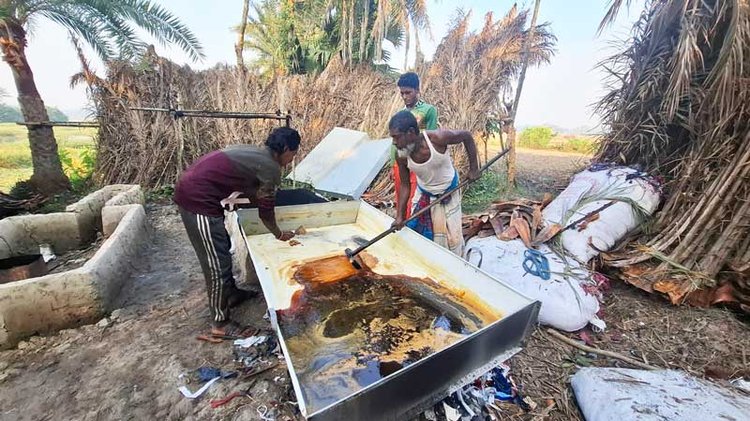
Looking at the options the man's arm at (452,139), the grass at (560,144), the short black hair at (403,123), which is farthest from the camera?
the grass at (560,144)

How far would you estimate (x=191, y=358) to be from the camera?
2.23 metres

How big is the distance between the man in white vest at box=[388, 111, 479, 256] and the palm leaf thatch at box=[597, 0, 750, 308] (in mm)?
1650

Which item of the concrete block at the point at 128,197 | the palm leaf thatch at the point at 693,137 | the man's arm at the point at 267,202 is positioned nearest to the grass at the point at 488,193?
the palm leaf thatch at the point at 693,137

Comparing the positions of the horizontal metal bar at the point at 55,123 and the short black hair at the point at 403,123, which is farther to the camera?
the horizontal metal bar at the point at 55,123

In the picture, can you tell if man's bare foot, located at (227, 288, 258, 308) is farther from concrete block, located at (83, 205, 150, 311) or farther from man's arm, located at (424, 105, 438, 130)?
man's arm, located at (424, 105, 438, 130)

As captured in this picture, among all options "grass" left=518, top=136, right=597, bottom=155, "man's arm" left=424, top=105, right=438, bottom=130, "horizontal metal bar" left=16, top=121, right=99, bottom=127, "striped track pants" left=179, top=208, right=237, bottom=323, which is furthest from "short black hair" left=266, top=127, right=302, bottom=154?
"grass" left=518, top=136, right=597, bottom=155

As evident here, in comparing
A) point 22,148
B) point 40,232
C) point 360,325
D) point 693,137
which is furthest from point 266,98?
point 22,148

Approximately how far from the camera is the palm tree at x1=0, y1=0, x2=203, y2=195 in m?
5.22

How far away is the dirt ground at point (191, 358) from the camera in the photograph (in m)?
1.88

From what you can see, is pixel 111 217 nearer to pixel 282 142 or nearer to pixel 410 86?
pixel 282 142

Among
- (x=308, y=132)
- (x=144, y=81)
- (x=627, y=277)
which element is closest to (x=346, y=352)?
(x=627, y=277)

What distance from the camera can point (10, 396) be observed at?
76.1 inches

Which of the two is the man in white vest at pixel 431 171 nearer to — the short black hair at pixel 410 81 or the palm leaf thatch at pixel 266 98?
the short black hair at pixel 410 81

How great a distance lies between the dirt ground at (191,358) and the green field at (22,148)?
17.3 feet
